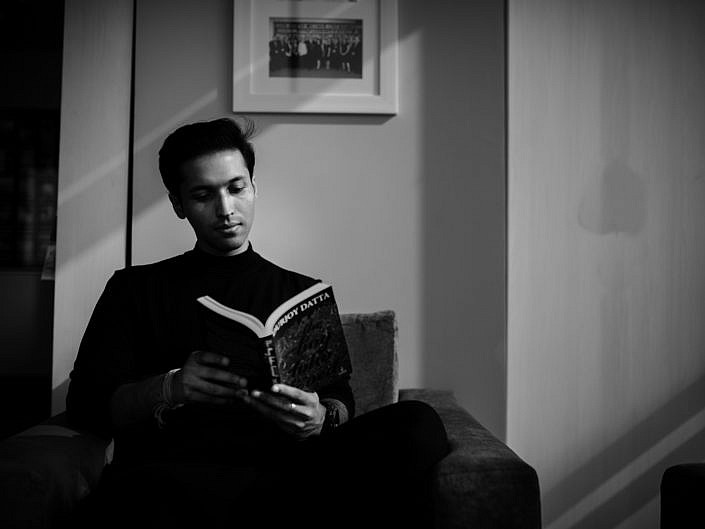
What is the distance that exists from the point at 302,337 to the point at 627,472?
140 centimetres

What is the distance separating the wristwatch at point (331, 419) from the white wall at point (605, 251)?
0.87 meters

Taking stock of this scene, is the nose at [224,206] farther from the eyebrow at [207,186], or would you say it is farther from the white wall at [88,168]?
the white wall at [88,168]

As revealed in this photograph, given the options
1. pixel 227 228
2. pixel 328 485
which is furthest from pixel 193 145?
pixel 328 485

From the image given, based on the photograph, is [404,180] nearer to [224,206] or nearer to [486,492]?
[224,206]

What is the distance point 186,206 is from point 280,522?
755 millimetres

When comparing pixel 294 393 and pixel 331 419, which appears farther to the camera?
pixel 331 419

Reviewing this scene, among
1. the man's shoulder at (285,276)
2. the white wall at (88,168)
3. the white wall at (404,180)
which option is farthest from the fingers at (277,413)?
the white wall at (88,168)

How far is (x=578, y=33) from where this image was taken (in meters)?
2.19

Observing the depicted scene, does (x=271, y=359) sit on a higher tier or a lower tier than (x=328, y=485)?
higher

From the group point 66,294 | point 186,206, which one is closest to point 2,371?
point 66,294

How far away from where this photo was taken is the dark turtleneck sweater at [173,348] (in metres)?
1.44

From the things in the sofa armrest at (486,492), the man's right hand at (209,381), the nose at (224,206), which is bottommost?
the sofa armrest at (486,492)

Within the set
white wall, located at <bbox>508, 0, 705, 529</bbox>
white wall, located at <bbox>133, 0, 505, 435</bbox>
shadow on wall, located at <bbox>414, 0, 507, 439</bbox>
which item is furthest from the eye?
white wall, located at <bbox>508, 0, 705, 529</bbox>

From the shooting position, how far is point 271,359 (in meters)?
1.23
